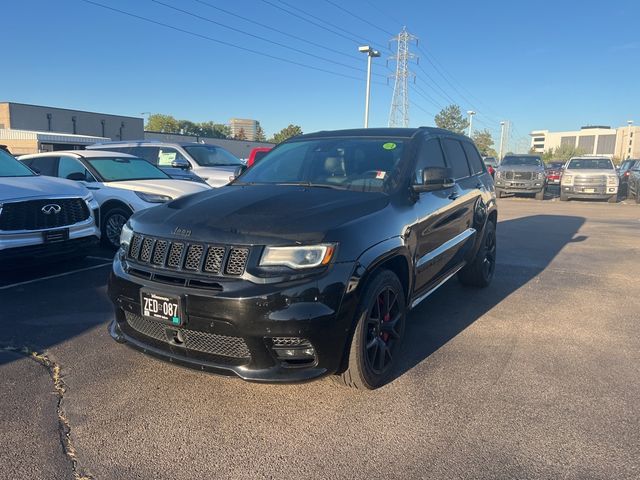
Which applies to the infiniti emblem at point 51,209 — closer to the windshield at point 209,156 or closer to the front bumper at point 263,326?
the front bumper at point 263,326

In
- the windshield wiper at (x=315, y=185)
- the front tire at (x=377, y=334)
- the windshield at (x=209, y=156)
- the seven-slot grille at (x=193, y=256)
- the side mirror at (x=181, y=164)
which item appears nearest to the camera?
the seven-slot grille at (x=193, y=256)

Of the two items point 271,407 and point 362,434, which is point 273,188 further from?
point 362,434

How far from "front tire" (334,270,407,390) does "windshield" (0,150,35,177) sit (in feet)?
18.4

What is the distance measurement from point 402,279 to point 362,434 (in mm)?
1192

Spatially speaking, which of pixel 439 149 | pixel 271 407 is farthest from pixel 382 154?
pixel 271 407

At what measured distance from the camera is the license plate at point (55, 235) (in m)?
5.67

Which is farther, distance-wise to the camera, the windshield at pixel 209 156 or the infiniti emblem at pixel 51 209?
the windshield at pixel 209 156

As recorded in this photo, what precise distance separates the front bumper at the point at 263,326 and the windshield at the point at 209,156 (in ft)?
31.7

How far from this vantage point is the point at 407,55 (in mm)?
39375

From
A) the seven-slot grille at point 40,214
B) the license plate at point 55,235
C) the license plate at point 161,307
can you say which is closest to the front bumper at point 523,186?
the seven-slot grille at point 40,214

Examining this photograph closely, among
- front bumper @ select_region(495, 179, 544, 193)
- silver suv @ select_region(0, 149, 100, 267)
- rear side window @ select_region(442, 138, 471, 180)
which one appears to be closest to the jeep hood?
rear side window @ select_region(442, 138, 471, 180)

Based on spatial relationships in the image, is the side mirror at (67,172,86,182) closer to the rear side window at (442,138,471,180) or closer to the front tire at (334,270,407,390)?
the rear side window at (442,138,471,180)

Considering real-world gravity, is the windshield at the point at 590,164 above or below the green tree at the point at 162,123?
below

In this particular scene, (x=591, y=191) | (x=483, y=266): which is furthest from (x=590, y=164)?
(x=483, y=266)
